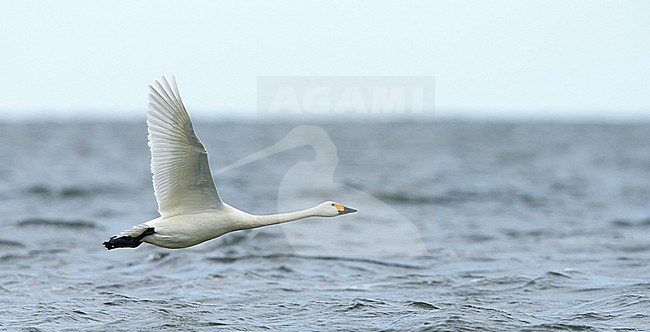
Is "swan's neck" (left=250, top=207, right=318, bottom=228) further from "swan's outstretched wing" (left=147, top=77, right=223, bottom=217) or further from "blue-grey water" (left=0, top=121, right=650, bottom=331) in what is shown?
"blue-grey water" (left=0, top=121, right=650, bottom=331)

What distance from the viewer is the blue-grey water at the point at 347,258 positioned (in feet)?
38.1

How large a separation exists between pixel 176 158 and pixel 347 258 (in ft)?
21.0

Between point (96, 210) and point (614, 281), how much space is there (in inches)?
455

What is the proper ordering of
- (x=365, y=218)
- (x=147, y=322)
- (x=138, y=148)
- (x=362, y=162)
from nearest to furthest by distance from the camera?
(x=147, y=322) < (x=365, y=218) < (x=362, y=162) < (x=138, y=148)

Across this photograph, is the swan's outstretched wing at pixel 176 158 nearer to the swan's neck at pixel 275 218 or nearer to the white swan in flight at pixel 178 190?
the white swan in flight at pixel 178 190

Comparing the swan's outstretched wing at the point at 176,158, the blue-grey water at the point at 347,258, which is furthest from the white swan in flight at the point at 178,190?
the blue-grey water at the point at 347,258

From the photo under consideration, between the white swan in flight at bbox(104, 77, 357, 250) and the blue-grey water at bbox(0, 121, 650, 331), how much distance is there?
1.36 meters

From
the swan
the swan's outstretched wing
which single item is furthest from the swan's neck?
the swan

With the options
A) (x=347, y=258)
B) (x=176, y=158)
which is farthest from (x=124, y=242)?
(x=347, y=258)

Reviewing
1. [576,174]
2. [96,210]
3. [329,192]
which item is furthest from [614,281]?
[576,174]

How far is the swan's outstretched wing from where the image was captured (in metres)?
9.72

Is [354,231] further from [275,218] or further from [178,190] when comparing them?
[178,190]

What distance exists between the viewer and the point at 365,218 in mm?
21406

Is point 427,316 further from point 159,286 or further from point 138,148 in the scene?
point 138,148
